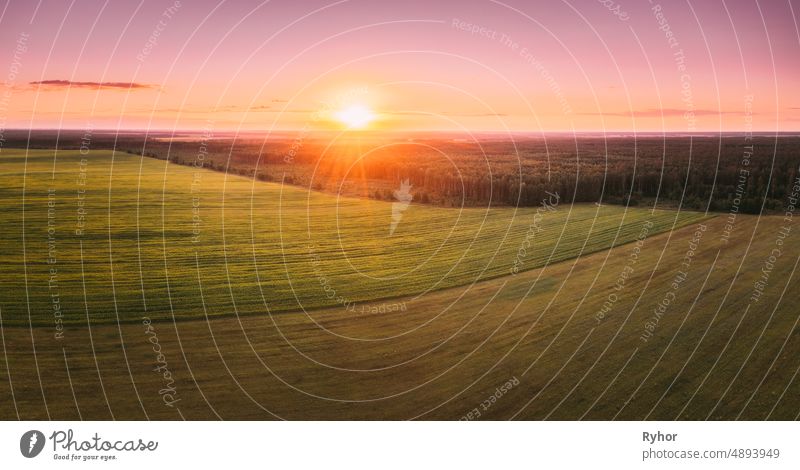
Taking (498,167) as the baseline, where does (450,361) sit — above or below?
below

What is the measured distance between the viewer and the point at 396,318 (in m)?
9.16

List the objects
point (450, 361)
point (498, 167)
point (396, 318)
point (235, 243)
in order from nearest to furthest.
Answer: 1. point (450, 361)
2. point (396, 318)
3. point (235, 243)
4. point (498, 167)

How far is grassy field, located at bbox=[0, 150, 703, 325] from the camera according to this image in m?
9.82

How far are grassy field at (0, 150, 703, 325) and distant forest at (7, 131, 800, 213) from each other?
1.19 feet

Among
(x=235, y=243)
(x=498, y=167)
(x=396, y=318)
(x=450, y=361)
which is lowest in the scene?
(x=450, y=361)

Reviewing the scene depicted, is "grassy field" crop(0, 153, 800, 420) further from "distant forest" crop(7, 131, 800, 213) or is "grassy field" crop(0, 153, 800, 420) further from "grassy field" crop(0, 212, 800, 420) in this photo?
"distant forest" crop(7, 131, 800, 213)

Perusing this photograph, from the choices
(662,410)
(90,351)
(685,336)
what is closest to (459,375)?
(662,410)

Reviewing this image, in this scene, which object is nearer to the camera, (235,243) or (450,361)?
(450,361)

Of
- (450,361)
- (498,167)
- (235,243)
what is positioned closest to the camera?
(450,361)

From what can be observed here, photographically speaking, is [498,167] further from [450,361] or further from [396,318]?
[450,361]

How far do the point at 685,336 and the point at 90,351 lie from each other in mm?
8382

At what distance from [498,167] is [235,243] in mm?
6032

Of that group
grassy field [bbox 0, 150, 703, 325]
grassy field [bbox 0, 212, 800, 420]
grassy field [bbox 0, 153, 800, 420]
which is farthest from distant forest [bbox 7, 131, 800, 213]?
grassy field [bbox 0, 212, 800, 420]

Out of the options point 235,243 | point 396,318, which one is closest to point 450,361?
point 396,318
